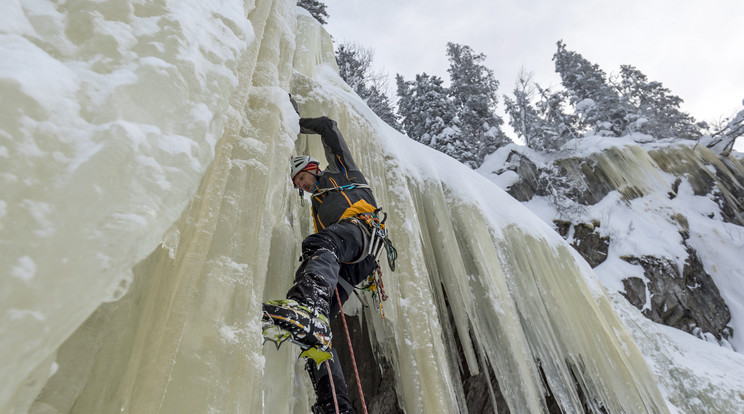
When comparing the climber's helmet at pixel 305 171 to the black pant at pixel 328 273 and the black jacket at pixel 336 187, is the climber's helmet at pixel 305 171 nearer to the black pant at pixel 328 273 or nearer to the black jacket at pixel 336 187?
the black jacket at pixel 336 187

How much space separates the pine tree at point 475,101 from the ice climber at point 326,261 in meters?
13.3

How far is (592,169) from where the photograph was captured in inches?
528

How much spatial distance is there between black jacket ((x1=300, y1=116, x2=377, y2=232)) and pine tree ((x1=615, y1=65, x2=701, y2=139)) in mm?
21689

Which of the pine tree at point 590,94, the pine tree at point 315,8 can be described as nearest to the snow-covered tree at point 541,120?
the pine tree at point 590,94

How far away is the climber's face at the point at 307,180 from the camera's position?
2.76 metres

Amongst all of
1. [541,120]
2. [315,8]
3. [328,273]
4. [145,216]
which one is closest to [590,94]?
[541,120]

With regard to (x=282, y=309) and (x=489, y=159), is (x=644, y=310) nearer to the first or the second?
(x=489, y=159)

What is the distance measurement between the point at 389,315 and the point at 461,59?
19.7 m

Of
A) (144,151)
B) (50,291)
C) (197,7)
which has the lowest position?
(50,291)

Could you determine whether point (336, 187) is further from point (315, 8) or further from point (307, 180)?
point (315, 8)

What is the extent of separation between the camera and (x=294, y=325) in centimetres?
157

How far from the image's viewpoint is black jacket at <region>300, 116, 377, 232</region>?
240 cm

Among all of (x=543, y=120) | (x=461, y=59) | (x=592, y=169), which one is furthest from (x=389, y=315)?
(x=461, y=59)

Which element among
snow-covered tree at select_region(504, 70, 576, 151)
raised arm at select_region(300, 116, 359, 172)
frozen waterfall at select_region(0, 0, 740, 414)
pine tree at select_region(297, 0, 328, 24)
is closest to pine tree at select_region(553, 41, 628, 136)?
snow-covered tree at select_region(504, 70, 576, 151)
